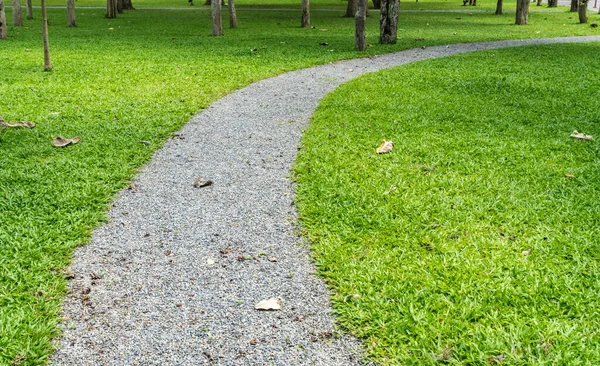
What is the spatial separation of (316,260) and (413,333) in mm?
1001

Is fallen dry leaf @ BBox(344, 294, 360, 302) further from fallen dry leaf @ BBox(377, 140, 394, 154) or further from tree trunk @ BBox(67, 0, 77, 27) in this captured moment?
tree trunk @ BBox(67, 0, 77, 27)

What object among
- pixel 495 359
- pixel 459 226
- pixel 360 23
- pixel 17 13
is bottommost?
pixel 495 359

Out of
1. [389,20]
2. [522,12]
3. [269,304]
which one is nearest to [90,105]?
[269,304]

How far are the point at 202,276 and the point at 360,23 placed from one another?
11117 mm

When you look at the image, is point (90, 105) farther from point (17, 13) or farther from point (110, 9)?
point (110, 9)

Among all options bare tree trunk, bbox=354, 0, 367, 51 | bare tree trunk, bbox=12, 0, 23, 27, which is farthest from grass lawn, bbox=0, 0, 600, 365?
bare tree trunk, bbox=12, 0, 23, 27

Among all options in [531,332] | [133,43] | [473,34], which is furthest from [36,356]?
[473,34]

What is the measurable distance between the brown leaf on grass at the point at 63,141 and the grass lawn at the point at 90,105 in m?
0.09

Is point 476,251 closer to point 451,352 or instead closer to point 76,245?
point 451,352

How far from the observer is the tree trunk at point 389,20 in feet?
48.5

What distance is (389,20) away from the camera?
15250 mm

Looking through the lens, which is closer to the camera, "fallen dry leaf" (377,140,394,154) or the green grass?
the green grass

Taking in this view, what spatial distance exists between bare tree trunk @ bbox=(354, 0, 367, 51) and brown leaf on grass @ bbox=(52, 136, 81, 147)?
28.2ft

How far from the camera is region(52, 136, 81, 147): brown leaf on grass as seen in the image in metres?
6.19
